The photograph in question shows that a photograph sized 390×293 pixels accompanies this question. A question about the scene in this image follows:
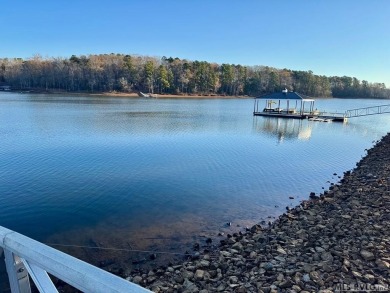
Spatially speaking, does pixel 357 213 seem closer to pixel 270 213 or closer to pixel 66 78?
pixel 270 213

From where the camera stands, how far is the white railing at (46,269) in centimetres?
136

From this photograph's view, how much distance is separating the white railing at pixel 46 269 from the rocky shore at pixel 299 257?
4.00 m

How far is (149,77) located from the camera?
331ft

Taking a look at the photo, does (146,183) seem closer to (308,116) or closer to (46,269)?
(46,269)

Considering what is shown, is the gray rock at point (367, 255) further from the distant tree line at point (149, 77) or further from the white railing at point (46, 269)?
the distant tree line at point (149, 77)

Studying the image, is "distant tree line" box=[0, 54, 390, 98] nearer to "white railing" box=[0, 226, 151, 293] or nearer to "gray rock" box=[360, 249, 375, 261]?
"gray rock" box=[360, 249, 375, 261]

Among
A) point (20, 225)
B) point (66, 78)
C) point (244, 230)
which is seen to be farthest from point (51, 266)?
point (66, 78)

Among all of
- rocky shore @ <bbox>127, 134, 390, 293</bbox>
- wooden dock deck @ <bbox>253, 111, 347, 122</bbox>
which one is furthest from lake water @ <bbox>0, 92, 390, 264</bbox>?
wooden dock deck @ <bbox>253, 111, 347, 122</bbox>

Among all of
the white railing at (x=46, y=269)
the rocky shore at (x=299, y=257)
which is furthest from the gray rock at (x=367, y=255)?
the white railing at (x=46, y=269)

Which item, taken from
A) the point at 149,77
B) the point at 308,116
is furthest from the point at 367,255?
the point at 149,77

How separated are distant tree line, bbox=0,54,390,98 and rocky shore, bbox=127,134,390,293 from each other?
318 ft

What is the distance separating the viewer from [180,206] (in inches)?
421

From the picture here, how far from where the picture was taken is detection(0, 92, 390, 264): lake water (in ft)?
28.8

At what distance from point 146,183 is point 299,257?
26.6 feet
